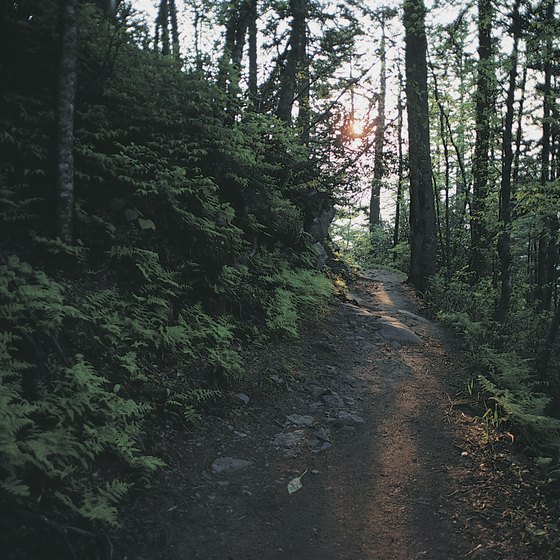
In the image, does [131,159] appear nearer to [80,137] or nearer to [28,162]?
[80,137]

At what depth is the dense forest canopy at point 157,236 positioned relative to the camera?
385 cm

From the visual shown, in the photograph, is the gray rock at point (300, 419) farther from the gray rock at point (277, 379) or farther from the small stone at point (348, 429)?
the gray rock at point (277, 379)

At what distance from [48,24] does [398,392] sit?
314 inches

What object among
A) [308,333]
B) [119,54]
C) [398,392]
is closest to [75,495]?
[398,392]

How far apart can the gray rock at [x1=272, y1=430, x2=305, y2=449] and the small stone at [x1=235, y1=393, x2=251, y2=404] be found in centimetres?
70

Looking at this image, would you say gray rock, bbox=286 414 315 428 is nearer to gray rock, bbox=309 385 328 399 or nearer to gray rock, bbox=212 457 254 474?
gray rock, bbox=309 385 328 399

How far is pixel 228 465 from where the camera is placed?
15.1 feet

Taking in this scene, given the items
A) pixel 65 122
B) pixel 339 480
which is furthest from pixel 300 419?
pixel 65 122

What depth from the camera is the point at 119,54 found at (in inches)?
292

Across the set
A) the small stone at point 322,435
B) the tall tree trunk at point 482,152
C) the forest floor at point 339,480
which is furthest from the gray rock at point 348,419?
the tall tree trunk at point 482,152

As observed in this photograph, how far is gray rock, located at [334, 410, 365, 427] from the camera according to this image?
229 inches

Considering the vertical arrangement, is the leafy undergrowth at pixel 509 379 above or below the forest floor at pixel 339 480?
above

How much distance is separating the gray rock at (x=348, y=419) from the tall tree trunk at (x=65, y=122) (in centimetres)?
441

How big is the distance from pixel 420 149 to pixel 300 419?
10.9 metres
